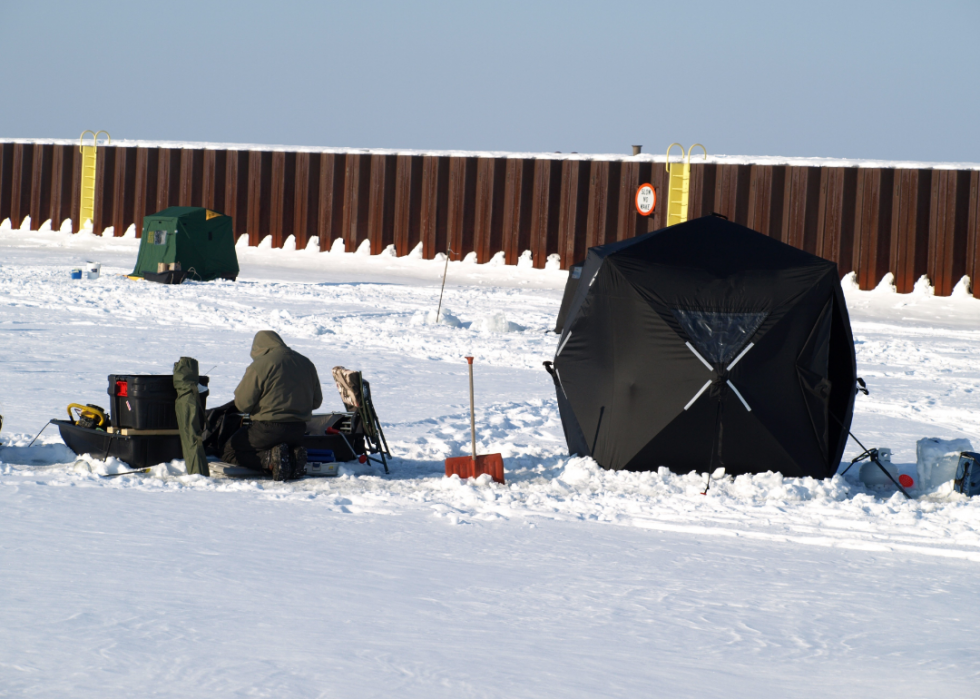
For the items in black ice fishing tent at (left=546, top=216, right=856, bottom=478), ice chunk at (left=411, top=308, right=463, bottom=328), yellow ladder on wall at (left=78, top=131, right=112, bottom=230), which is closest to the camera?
black ice fishing tent at (left=546, top=216, right=856, bottom=478)

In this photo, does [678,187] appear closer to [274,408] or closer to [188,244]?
[188,244]

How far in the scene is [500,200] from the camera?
27.6 metres

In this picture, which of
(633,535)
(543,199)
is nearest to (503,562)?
(633,535)

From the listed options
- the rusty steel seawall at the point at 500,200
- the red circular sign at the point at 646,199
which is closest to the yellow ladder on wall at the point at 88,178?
the rusty steel seawall at the point at 500,200

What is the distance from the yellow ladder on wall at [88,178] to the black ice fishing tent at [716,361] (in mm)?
26233

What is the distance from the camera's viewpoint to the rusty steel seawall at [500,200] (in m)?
23.6

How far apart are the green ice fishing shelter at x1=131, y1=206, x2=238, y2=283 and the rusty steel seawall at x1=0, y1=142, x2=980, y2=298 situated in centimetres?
609

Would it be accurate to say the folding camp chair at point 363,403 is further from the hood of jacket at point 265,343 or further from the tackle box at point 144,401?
the tackle box at point 144,401

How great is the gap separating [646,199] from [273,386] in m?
19.1

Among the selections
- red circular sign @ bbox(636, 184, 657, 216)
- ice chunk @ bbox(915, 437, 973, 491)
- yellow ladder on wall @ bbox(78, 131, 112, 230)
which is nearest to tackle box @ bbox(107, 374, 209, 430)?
ice chunk @ bbox(915, 437, 973, 491)

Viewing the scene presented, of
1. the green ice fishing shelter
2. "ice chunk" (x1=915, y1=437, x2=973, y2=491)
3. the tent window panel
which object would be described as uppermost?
the green ice fishing shelter

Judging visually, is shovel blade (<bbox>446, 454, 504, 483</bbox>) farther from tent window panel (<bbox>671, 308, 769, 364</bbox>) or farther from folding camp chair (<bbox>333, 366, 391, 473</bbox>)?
tent window panel (<bbox>671, 308, 769, 364</bbox>)

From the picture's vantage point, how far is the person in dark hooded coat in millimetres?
8227

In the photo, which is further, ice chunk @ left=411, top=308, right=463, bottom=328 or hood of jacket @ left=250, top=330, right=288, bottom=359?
ice chunk @ left=411, top=308, right=463, bottom=328
